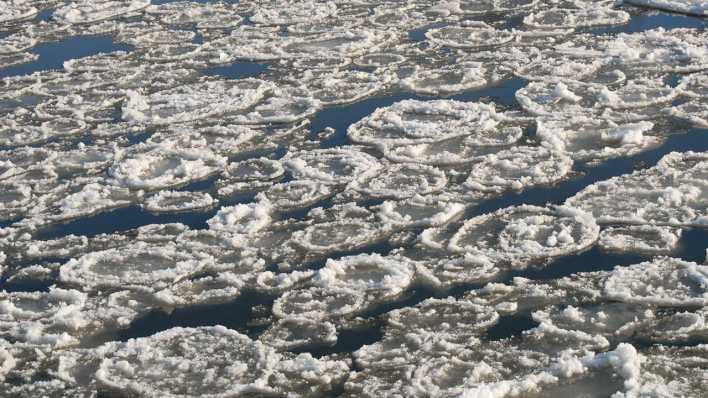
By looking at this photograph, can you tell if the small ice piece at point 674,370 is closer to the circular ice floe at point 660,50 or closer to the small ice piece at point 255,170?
the small ice piece at point 255,170

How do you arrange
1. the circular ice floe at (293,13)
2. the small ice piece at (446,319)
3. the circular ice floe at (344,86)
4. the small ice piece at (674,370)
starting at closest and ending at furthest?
the small ice piece at (674,370) < the small ice piece at (446,319) < the circular ice floe at (344,86) < the circular ice floe at (293,13)

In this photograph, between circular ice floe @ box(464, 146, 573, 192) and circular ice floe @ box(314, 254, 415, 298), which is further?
circular ice floe @ box(464, 146, 573, 192)

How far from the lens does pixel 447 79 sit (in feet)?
24.3

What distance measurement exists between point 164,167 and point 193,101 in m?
1.24

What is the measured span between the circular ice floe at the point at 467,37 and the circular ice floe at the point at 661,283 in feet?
13.2

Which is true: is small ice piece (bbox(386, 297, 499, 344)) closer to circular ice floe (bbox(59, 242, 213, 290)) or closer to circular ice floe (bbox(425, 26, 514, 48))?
circular ice floe (bbox(59, 242, 213, 290))

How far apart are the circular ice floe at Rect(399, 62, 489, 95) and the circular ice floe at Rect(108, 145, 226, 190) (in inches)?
65.2

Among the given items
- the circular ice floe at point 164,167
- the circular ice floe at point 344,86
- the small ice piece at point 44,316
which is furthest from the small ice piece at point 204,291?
the circular ice floe at point 344,86

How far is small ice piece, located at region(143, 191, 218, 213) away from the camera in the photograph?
5562 mm

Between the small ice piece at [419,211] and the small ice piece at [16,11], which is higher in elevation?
the small ice piece at [419,211]

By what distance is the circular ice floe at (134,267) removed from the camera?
4.78 metres

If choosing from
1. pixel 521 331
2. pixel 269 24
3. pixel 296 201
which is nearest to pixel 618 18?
pixel 269 24

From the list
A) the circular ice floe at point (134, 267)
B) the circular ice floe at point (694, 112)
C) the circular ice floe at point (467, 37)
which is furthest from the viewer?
the circular ice floe at point (467, 37)

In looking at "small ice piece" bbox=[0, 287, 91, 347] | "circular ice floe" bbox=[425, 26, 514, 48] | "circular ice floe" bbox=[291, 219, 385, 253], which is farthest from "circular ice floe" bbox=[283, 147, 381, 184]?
"circular ice floe" bbox=[425, 26, 514, 48]
